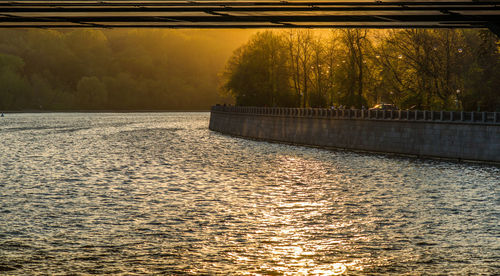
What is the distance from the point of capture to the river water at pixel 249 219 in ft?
61.0

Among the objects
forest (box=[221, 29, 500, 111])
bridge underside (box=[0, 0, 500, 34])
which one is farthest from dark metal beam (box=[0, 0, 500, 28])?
forest (box=[221, 29, 500, 111])

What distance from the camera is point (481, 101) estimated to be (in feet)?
238

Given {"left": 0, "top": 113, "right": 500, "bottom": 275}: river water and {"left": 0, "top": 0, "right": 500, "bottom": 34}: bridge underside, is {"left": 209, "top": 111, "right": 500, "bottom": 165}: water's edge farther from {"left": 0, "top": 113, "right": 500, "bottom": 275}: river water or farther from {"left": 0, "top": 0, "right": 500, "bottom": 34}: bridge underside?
{"left": 0, "top": 0, "right": 500, "bottom": 34}: bridge underside

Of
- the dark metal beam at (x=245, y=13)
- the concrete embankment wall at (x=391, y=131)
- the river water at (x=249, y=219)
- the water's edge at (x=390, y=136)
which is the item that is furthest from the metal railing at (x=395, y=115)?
the dark metal beam at (x=245, y=13)

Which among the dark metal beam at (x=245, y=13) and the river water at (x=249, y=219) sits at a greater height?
the dark metal beam at (x=245, y=13)

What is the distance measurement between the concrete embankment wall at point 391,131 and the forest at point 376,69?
9533 mm

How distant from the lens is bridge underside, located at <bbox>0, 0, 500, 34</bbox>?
1919cm

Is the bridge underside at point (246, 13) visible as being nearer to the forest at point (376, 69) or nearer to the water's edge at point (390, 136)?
the water's edge at point (390, 136)

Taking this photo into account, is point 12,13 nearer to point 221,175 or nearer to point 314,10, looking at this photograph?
point 314,10

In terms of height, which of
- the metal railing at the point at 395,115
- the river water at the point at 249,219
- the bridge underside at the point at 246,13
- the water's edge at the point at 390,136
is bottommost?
the river water at the point at 249,219

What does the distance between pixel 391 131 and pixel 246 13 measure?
42859 mm

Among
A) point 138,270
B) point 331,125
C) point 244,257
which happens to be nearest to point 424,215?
point 244,257

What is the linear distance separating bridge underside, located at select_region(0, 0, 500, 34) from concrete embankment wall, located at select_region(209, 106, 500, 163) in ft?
99.6

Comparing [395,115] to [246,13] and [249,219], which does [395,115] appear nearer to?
[249,219]
